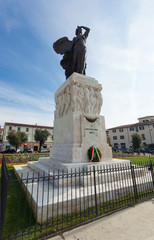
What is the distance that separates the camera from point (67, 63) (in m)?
10.4

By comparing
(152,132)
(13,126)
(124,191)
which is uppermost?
(13,126)

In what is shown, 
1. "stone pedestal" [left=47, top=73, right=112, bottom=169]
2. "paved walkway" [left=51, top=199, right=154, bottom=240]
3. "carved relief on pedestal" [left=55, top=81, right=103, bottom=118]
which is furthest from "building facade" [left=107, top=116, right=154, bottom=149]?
"paved walkway" [left=51, top=199, right=154, bottom=240]

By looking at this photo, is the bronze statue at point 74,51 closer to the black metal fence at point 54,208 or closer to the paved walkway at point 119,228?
the black metal fence at point 54,208

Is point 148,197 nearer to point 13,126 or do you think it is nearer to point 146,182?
point 146,182

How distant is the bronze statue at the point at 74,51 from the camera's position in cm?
884

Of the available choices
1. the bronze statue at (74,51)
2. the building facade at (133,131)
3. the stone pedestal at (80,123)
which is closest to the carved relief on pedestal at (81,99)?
the stone pedestal at (80,123)

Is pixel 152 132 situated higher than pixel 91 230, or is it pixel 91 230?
pixel 152 132

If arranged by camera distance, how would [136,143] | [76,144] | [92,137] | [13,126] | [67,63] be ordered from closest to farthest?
1. [76,144]
2. [92,137]
3. [67,63]
4. [136,143]
5. [13,126]

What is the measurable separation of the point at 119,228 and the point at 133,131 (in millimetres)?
47368

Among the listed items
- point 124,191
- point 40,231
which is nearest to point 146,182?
point 124,191

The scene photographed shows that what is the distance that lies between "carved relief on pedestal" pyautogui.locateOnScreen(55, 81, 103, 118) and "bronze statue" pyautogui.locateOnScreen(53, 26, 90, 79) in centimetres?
181

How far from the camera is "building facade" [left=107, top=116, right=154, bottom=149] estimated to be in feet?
137

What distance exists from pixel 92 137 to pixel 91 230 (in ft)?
15.0

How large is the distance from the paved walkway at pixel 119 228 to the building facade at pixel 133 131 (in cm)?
4437
